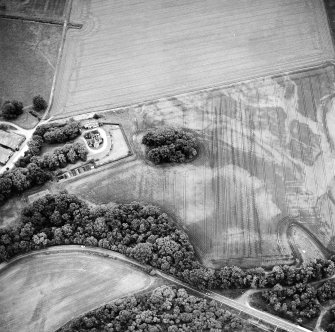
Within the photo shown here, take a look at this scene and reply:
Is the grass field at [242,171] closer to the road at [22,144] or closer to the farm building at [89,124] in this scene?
the farm building at [89,124]

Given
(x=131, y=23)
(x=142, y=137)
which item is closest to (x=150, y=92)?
(x=142, y=137)

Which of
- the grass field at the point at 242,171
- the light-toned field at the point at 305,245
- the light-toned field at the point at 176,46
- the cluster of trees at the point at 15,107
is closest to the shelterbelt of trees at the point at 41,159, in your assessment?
the grass field at the point at 242,171

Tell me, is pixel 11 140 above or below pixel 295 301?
above

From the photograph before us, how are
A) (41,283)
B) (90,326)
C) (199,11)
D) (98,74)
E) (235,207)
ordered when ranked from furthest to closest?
(199,11) < (98,74) < (235,207) < (41,283) < (90,326)

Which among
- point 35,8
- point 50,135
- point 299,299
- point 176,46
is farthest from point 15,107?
point 299,299

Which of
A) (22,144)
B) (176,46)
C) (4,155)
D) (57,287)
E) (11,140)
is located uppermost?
(176,46)

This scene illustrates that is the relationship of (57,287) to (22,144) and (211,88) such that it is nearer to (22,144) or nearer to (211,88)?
(22,144)

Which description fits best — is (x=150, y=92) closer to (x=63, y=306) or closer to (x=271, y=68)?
(x=271, y=68)
